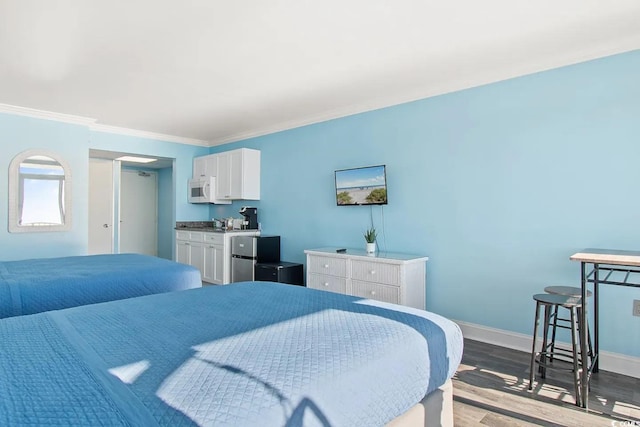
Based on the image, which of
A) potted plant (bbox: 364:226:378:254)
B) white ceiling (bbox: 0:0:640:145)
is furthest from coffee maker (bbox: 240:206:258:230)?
potted plant (bbox: 364:226:378:254)

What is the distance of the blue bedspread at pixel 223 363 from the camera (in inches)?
36.8

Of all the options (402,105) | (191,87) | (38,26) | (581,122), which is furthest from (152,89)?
(581,122)

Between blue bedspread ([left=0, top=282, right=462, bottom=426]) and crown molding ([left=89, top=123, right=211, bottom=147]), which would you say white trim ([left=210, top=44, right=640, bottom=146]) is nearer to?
crown molding ([left=89, top=123, right=211, bottom=147])

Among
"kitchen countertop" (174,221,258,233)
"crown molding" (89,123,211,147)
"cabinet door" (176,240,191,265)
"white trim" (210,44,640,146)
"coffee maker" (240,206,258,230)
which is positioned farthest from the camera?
"cabinet door" (176,240,191,265)

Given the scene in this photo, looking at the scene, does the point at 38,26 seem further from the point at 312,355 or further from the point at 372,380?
the point at 372,380

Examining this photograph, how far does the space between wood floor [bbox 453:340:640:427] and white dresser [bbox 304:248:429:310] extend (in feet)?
2.68

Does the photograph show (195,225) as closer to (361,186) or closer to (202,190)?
(202,190)

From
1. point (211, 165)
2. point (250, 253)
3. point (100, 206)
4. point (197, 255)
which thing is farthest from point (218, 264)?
point (100, 206)

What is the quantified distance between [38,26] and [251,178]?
329cm

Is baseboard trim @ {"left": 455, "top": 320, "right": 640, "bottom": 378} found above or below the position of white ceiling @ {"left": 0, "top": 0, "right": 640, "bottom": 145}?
below

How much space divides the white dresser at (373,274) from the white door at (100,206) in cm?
454

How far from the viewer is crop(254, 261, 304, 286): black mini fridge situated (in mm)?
4633

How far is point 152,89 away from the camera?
12.4 ft

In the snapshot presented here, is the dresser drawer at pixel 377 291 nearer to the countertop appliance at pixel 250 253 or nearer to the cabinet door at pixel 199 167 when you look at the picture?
the countertop appliance at pixel 250 253
